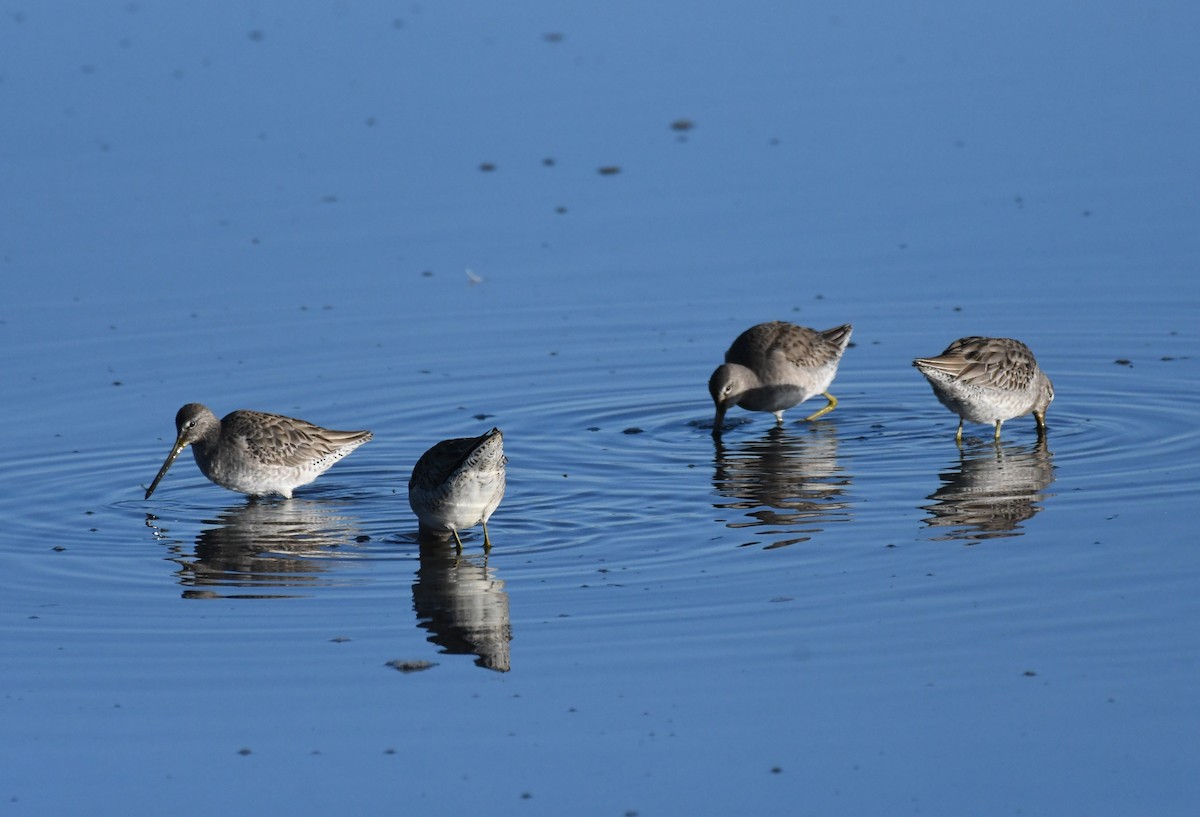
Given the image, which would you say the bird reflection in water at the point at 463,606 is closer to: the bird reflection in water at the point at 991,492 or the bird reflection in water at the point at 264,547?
the bird reflection in water at the point at 264,547

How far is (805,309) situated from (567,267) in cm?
212

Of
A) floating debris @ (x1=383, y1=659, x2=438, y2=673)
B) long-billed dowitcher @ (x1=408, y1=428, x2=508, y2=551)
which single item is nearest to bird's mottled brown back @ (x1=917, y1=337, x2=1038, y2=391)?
long-billed dowitcher @ (x1=408, y1=428, x2=508, y2=551)

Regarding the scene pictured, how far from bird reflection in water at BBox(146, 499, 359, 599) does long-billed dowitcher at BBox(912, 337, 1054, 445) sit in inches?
151

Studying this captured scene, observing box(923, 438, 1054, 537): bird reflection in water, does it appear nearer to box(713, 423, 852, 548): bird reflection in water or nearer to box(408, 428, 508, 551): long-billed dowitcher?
box(713, 423, 852, 548): bird reflection in water

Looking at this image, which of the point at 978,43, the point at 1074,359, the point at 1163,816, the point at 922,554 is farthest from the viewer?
the point at 978,43

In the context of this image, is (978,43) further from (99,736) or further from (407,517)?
(99,736)

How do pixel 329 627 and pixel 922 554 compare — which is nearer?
pixel 329 627

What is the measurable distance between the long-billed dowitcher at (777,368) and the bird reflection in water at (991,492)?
4.85 feet

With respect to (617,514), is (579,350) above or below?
above

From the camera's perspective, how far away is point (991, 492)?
11.4 meters

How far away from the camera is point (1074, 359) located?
14336mm

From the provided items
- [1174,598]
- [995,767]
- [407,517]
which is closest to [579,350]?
[407,517]

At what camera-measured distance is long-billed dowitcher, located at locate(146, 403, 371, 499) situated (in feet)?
40.1

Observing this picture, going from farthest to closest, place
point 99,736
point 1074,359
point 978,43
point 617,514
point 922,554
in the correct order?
point 978,43
point 1074,359
point 617,514
point 922,554
point 99,736
